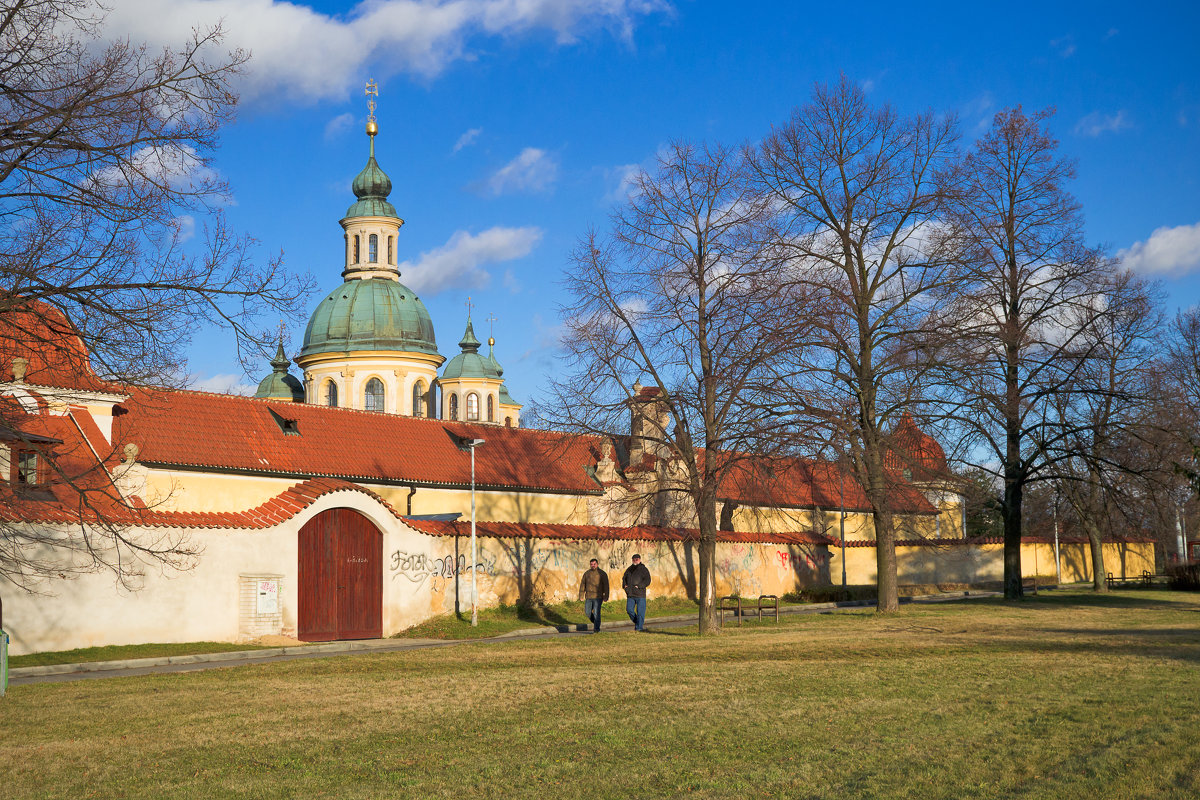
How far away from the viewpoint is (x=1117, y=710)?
363 inches

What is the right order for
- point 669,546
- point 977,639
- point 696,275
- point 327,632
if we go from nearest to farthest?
point 977,639, point 696,275, point 327,632, point 669,546

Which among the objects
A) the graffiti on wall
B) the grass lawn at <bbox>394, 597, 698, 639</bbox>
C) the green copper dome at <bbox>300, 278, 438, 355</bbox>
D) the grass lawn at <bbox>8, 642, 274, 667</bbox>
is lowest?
the grass lawn at <bbox>394, 597, 698, 639</bbox>

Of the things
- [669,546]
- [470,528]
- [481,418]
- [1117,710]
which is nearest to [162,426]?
[470,528]

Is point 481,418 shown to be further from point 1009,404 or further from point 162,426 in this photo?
point 1009,404

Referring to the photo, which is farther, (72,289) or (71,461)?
(71,461)

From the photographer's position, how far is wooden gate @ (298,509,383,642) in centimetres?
2325

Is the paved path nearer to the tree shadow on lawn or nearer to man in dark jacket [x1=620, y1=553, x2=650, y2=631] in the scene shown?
man in dark jacket [x1=620, y1=553, x2=650, y2=631]

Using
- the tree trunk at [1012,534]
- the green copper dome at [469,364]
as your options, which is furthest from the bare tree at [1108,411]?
the green copper dome at [469,364]

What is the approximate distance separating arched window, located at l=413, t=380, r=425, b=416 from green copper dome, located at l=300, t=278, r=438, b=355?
2.01 m

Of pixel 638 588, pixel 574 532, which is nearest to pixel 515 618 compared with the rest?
pixel 574 532

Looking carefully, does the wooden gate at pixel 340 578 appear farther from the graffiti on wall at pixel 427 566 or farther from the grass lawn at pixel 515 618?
the grass lawn at pixel 515 618

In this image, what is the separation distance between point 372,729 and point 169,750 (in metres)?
1.67

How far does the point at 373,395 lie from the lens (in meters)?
62.5

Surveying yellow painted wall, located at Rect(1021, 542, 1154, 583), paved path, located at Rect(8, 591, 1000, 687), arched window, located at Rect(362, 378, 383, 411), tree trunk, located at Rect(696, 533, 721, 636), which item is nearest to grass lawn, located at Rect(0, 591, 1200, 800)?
paved path, located at Rect(8, 591, 1000, 687)
